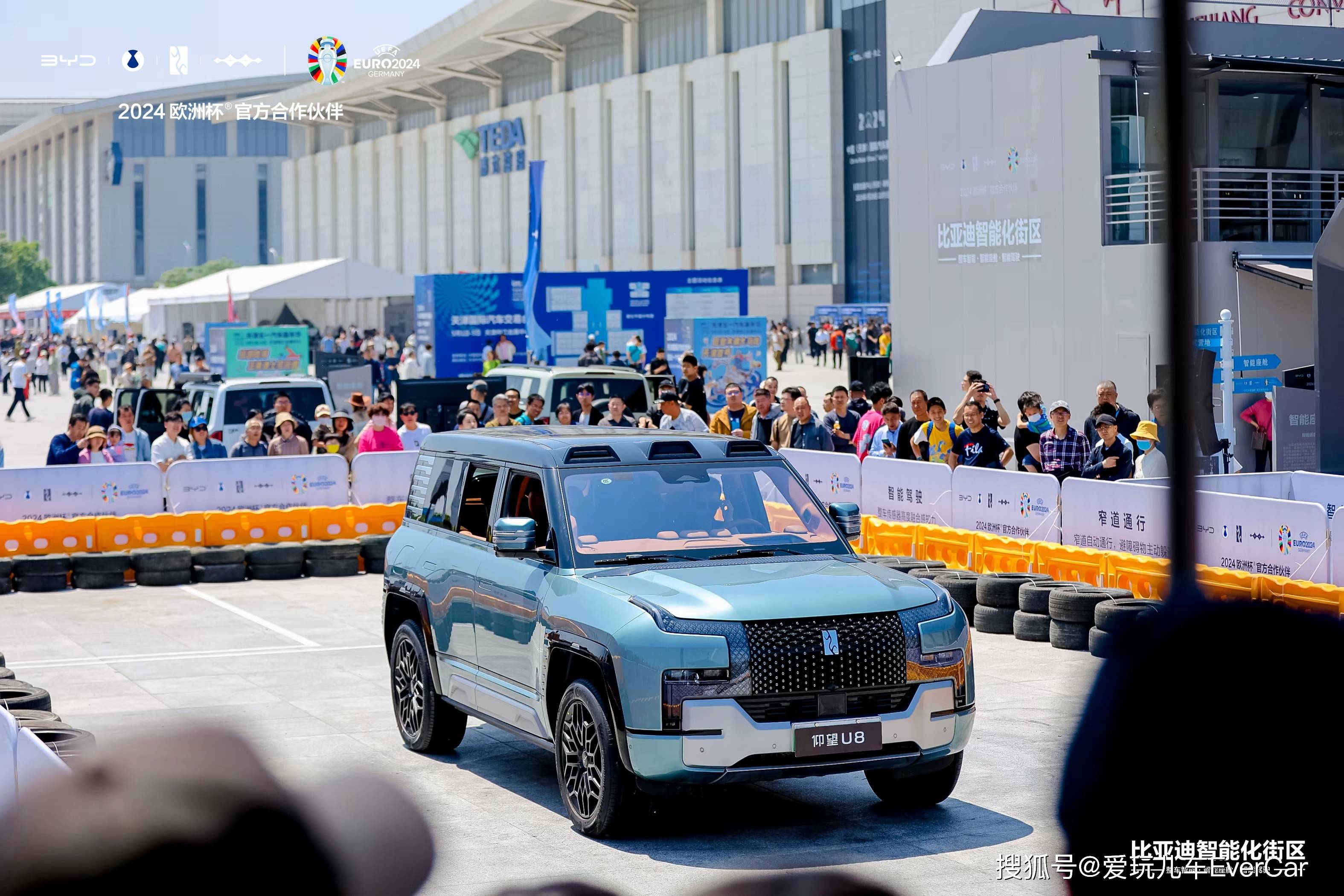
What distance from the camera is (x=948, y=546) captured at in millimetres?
16297

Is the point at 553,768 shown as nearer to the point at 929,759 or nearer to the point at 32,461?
the point at 929,759

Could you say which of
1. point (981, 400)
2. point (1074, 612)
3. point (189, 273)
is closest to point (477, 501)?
point (1074, 612)

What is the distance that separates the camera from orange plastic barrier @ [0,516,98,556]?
59.3 feet

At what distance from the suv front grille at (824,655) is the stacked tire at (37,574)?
39.2 feet

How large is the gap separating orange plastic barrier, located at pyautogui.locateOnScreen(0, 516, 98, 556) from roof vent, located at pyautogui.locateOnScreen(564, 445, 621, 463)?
11197mm

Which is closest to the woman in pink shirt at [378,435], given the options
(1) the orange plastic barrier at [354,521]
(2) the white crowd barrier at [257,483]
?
(2) the white crowd barrier at [257,483]

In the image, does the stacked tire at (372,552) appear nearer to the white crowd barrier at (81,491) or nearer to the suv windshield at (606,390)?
the white crowd barrier at (81,491)

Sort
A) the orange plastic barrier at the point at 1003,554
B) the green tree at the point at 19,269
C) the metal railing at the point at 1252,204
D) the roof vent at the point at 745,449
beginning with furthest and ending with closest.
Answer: the green tree at the point at 19,269, the metal railing at the point at 1252,204, the orange plastic barrier at the point at 1003,554, the roof vent at the point at 745,449

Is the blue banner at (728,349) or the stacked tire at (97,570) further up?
the blue banner at (728,349)

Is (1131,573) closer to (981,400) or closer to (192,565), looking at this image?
(981,400)

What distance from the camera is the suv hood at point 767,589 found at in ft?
25.4

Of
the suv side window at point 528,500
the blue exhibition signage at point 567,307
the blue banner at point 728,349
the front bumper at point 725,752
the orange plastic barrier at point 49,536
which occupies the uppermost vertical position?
the blue exhibition signage at point 567,307

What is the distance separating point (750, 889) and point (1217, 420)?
67.2ft

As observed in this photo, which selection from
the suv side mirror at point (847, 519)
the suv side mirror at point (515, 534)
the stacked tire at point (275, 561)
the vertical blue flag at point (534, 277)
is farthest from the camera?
the vertical blue flag at point (534, 277)
